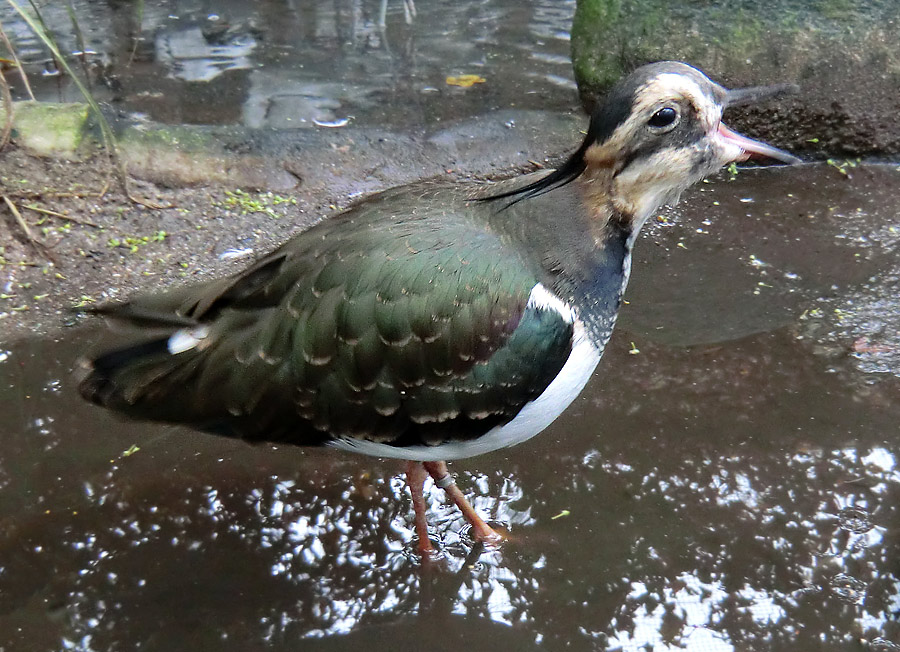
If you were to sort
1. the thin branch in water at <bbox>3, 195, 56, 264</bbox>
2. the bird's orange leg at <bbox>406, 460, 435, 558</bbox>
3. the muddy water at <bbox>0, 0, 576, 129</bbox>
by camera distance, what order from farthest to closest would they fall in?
the muddy water at <bbox>0, 0, 576, 129</bbox>
the thin branch in water at <bbox>3, 195, 56, 264</bbox>
the bird's orange leg at <bbox>406, 460, 435, 558</bbox>

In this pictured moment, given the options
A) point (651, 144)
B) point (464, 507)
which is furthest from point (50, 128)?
point (651, 144)

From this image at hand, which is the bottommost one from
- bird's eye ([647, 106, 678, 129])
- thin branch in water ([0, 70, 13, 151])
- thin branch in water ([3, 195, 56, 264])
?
thin branch in water ([3, 195, 56, 264])

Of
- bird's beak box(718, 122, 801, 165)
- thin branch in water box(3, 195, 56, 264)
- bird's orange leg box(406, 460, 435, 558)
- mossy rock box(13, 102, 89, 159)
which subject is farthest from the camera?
mossy rock box(13, 102, 89, 159)

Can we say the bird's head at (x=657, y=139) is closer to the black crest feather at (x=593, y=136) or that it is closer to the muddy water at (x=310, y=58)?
the black crest feather at (x=593, y=136)

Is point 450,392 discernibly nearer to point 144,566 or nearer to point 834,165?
point 144,566

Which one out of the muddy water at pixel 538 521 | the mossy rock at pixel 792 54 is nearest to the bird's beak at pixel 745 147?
the muddy water at pixel 538 521

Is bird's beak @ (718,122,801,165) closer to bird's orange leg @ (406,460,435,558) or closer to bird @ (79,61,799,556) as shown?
bird @ (79,61,799,556)

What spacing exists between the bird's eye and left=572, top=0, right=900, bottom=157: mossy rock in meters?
3.17

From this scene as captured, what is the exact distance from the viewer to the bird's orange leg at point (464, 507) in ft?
10.3

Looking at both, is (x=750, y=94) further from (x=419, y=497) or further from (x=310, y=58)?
(x=310, y=58)

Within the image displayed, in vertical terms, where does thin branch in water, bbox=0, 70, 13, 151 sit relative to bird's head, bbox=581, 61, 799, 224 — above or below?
below

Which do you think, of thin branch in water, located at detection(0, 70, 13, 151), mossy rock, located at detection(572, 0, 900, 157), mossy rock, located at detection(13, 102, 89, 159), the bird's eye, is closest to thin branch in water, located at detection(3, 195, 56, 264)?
thin branch in water, located at detection(0, 70, 13, 151)

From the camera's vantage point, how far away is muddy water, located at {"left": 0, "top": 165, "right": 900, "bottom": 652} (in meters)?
2.83

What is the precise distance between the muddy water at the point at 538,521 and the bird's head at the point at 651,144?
1.28m
